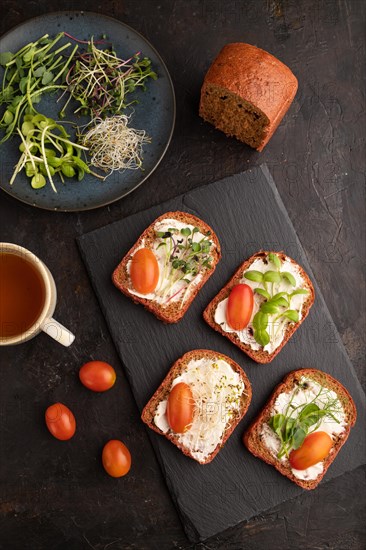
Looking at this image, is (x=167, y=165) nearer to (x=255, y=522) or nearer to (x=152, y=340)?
(x=152, y=340)

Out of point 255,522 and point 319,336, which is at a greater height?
point 319,336

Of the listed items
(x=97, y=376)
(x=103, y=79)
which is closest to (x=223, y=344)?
(x=97, y=376)

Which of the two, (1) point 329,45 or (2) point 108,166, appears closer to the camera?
(2) point 108,166

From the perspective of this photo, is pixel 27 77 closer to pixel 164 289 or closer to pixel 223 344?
pixel 164 289

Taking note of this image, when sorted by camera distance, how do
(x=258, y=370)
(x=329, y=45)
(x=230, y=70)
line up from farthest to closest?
(x=329, y=45)
(x=258, y=370)
(x=230, y=70)

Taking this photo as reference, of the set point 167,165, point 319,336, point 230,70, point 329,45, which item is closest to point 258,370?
point 319,336
